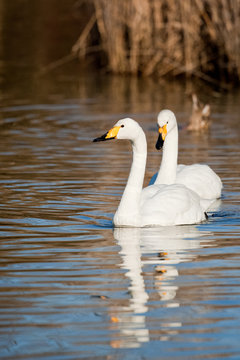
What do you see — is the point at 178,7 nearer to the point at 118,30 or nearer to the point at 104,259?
the point at 118,30

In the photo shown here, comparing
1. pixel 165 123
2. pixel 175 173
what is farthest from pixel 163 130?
pixel 175 173

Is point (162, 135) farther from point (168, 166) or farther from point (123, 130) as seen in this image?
point (123, 130)

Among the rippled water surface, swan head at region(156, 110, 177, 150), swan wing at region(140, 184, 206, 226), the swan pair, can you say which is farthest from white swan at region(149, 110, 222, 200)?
swan wing at region(140, 184, 206, 226)

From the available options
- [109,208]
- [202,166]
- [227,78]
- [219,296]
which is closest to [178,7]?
[227,78]

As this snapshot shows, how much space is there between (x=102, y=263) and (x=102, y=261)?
0.08 m

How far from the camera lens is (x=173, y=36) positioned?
21672mm

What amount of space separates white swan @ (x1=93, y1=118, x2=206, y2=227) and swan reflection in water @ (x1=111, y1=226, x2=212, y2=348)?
9 centimetres

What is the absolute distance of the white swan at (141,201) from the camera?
8.84m

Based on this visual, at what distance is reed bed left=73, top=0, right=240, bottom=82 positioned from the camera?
67.6ft

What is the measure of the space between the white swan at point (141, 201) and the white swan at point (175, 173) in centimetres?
115

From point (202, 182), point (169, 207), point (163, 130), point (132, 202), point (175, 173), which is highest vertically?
point (163, 130)

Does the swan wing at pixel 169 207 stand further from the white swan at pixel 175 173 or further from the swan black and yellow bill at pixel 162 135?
the white swan at pixel 175 173

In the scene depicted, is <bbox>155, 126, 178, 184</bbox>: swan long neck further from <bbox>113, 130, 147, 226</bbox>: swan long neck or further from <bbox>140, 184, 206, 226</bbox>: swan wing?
<bbox>113, 130, 147, 226</bbox>: swan long neck

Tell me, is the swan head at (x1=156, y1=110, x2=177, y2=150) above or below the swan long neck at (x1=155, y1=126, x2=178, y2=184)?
above
